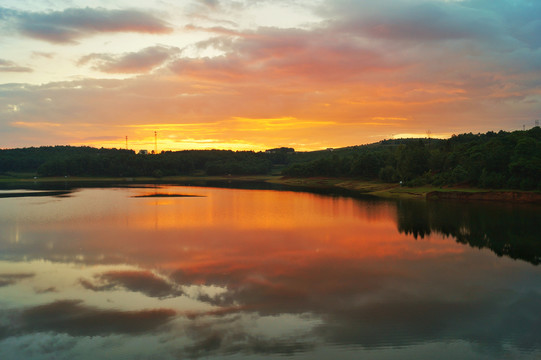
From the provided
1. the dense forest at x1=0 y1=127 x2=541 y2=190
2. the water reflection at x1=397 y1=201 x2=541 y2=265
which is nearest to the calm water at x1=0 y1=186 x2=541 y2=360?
the water reflection at x1=397 y1=201 x2=541 y2=265

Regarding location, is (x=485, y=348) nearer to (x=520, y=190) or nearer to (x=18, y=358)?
(x=18, y=358)

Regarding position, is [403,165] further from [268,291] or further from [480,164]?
[268,291]

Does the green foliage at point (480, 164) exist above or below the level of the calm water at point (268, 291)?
above

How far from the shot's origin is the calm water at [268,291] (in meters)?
14.9

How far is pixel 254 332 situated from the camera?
15836mm

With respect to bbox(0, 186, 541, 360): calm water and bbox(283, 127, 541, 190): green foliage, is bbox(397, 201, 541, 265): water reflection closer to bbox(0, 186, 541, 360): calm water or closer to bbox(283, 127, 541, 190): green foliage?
bbox(0, 186, 541, 360): calm water

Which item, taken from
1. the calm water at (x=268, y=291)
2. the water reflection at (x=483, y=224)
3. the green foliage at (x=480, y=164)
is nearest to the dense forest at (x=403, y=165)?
the green foliage at (x=480, y=164)

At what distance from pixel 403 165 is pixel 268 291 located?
250ft

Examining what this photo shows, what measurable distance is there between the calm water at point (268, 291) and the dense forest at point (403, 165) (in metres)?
30.0

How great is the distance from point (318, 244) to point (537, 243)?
55.2 feet

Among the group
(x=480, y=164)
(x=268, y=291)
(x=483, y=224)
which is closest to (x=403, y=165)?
(x=480, y=164)

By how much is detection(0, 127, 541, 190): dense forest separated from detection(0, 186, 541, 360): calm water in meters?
30.0

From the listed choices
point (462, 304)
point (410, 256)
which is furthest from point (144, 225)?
point (462, 304)

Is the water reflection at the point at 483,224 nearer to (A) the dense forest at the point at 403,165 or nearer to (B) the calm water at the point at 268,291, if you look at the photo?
(B) the calm water at the point at 268,291
